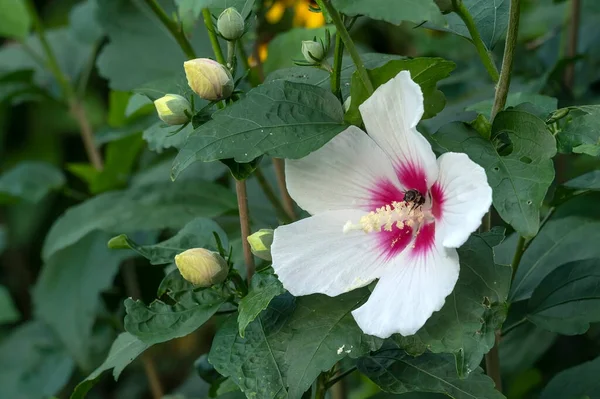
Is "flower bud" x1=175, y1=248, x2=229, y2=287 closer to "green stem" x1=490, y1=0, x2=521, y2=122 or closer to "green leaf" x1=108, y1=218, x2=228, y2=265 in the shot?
"green leaf" x1=108, y1=218, x2=228, y2=265

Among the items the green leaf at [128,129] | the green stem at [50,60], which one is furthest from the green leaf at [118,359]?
the green stem at [50,60]

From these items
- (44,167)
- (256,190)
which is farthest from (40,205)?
(256,190)

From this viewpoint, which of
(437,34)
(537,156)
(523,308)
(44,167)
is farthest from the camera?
(437,34)

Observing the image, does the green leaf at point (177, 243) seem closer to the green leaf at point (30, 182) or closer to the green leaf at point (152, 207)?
the green leaf at point (152, 207)

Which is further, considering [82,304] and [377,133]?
[82,304]

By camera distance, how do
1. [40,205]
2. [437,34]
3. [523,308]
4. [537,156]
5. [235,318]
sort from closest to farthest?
[537,156]
[235,318]
[523,308]
[437,34]
[40,205]

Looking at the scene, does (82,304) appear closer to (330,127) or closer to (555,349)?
(555,349)

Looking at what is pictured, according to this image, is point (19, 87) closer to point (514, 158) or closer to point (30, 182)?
point (30, 182)

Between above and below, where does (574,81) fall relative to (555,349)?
above

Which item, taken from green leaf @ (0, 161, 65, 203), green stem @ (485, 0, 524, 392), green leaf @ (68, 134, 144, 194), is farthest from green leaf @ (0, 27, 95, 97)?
green stem @ (485, 0, 524, 392)
